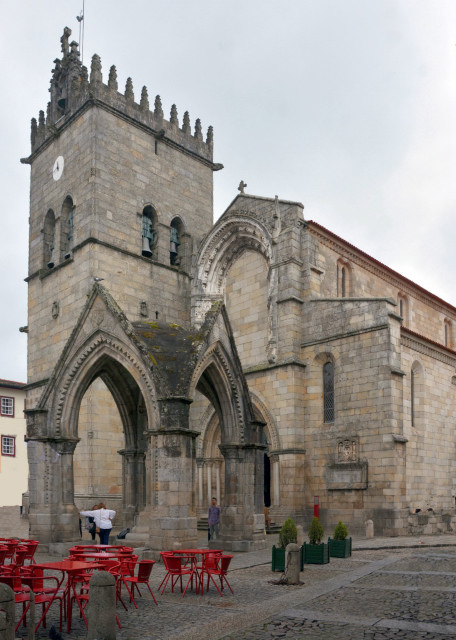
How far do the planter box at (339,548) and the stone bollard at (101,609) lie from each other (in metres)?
9.39

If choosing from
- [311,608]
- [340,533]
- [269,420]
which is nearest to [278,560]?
[340,533]

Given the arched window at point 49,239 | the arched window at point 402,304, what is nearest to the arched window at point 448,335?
the arched window at point 402,304

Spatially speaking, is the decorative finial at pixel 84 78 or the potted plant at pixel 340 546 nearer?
the potted plant at pixel 340 546

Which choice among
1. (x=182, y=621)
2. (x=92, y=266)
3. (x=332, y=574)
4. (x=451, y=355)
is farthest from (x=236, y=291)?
(x=182, y=621)

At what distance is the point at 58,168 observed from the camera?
31562 mm

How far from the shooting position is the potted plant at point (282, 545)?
14281 millimetres

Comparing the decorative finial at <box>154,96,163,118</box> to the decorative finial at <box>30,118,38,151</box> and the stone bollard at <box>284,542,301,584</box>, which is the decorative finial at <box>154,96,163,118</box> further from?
the stone bollard at <box>284,542,301,584</box>

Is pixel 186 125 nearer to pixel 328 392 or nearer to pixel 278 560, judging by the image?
pixel 328 392

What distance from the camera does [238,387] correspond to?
18.0 metres

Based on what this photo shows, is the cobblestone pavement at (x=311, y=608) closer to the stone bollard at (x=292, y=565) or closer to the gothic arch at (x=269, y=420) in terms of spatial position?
the stone bollard at (x=292, y=565)

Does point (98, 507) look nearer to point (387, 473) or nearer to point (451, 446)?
point (387, 473)

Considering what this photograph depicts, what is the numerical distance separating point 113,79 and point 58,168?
15.4 feet

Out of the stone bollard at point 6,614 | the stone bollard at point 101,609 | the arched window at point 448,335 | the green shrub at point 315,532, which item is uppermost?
the arched window at point 448,335

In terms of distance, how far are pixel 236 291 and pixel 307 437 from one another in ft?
25.0
